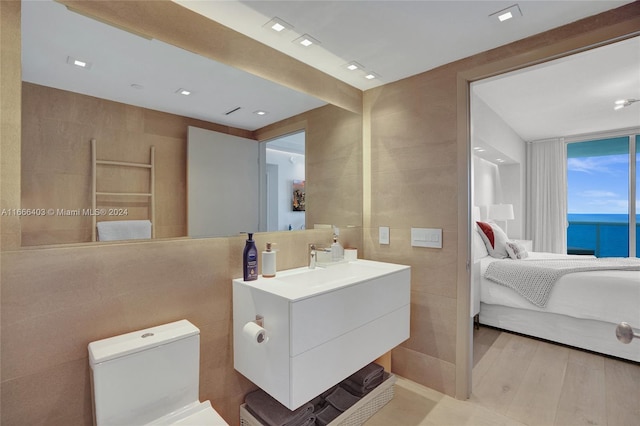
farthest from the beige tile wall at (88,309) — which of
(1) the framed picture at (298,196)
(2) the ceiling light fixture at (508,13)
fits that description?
(2) the ceiling light fixture at (508,13)

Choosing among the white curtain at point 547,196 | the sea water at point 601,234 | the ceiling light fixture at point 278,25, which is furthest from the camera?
the white curtain at point 547,196

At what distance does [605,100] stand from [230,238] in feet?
14.0

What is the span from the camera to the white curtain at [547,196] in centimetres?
517

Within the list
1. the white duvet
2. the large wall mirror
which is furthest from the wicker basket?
the white duvet

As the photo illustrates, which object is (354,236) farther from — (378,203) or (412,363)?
(412,363)

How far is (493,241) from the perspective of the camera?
3674 millimetres

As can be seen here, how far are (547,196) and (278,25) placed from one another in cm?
574

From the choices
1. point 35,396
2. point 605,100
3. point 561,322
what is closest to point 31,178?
point 35,396

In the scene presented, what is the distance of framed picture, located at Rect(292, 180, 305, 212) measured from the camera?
1980mm

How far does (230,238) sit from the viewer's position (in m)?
1.61

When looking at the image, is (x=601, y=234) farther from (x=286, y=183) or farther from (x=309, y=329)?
(x=309, y=329)

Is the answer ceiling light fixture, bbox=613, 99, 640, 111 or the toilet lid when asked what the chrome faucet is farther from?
ceiling light fixture, bbox=613, 99, 640, 111

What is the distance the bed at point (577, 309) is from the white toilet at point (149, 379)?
2.82 m

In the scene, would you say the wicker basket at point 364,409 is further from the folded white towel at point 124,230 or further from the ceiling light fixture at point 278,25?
the ceiling light fixture at point 278,25
